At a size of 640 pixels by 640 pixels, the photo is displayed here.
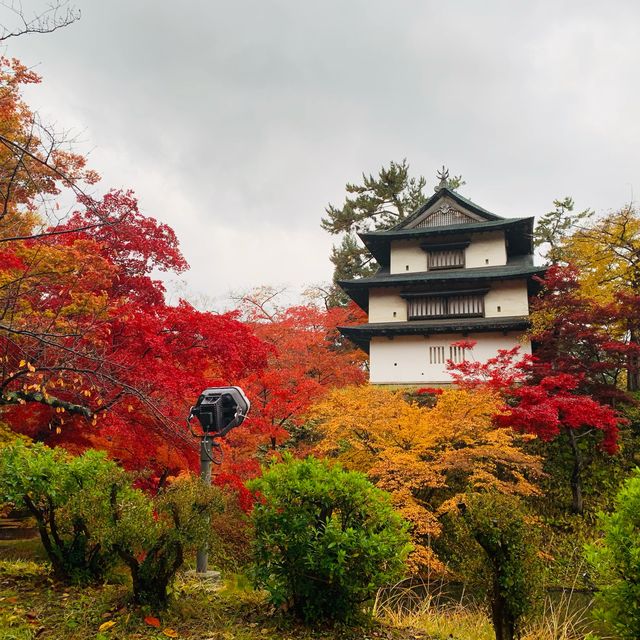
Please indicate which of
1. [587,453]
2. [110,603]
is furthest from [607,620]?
[587,453]

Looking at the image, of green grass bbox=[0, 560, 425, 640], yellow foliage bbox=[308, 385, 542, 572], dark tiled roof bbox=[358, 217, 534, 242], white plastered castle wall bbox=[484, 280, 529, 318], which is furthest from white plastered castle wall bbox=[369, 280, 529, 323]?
green grass bbox=[0, 560, 425, 640]

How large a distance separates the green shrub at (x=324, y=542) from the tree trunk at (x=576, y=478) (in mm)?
11227

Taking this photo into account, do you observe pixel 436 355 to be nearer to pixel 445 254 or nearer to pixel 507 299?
pixel 507 299

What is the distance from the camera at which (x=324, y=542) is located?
156 inches

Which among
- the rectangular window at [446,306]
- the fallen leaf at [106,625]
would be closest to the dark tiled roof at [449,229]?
the rectangular window at [446,306]

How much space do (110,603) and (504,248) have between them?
20.1m

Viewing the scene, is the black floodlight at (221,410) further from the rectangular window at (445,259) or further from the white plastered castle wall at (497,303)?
the rectangular window at (445,259)

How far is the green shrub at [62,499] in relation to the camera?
5.00 m

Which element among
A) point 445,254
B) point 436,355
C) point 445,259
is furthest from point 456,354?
point 445,254

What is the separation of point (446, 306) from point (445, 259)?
9.24ft

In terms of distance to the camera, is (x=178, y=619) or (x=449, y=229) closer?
(x=178, y=619)

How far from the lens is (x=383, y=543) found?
3.95 metres

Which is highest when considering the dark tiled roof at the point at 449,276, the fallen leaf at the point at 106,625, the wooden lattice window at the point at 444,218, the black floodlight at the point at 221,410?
the wooden lattice window at the point at 444,218

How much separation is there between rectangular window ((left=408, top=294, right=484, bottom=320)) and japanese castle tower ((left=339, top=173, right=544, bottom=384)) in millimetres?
41
